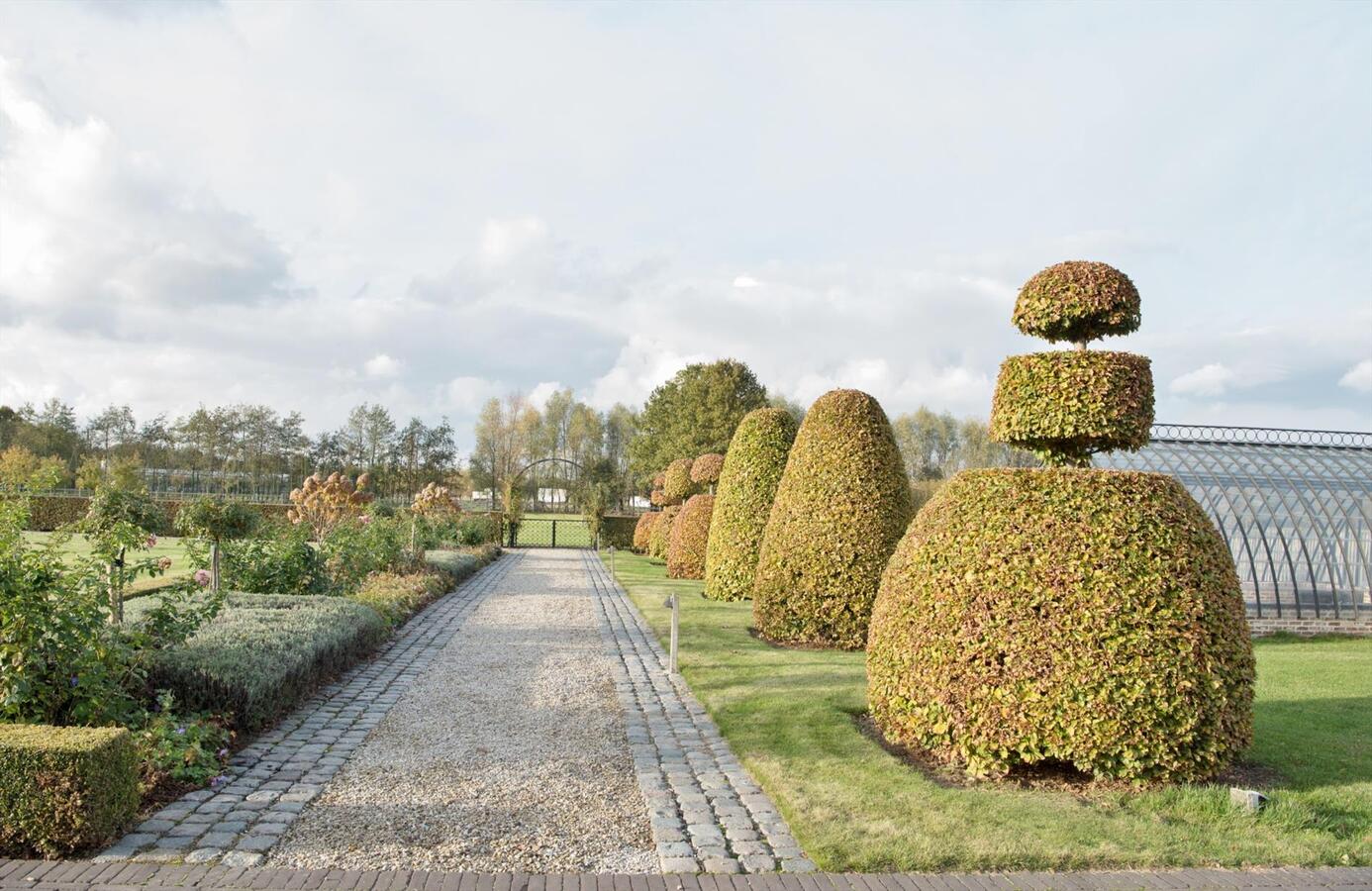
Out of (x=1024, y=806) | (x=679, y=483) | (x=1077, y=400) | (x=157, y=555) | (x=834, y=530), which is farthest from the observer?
(x=679, y=483)

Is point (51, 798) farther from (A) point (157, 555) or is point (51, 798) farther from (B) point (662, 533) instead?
(B) point (662, 533)

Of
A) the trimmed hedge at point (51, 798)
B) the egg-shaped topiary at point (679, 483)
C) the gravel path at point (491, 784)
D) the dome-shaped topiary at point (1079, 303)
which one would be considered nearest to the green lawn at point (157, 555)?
the trimmed hedge at point (51, 798)

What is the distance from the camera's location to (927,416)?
55562 mm

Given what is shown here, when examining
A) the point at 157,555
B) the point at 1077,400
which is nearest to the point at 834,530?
the point at 1077,400

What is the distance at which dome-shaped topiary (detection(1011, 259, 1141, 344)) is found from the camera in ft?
21.1

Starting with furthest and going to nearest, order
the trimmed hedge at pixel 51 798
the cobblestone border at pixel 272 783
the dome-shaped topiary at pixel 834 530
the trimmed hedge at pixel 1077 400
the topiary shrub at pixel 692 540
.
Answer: the topiary shrub at pixel 692 540, the dome-shaped topiary at pixel 834 530, the trimmed hedge at pixel 1077 400, the cobblestone border at pixel 272 783, the trimmed hedge at pixel 51 798

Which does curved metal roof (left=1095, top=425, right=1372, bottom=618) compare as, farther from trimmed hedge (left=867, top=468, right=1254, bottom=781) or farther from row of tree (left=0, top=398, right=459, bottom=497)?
row of tree (left=0, top=398, right=459, bottom=497)

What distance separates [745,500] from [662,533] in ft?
42.2

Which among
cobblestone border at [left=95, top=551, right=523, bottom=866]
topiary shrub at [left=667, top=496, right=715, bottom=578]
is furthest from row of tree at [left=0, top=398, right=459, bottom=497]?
cobblestone border at [left=95, top=551, right=523, bottom=866]

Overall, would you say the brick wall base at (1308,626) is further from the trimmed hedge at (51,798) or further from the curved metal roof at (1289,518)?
the trimmed hedge at (51,798)

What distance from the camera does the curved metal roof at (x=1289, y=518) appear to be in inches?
660

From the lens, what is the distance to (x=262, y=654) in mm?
7094

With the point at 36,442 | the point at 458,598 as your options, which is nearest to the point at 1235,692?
the point at 458,598

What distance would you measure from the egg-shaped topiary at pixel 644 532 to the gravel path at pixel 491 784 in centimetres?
2156
